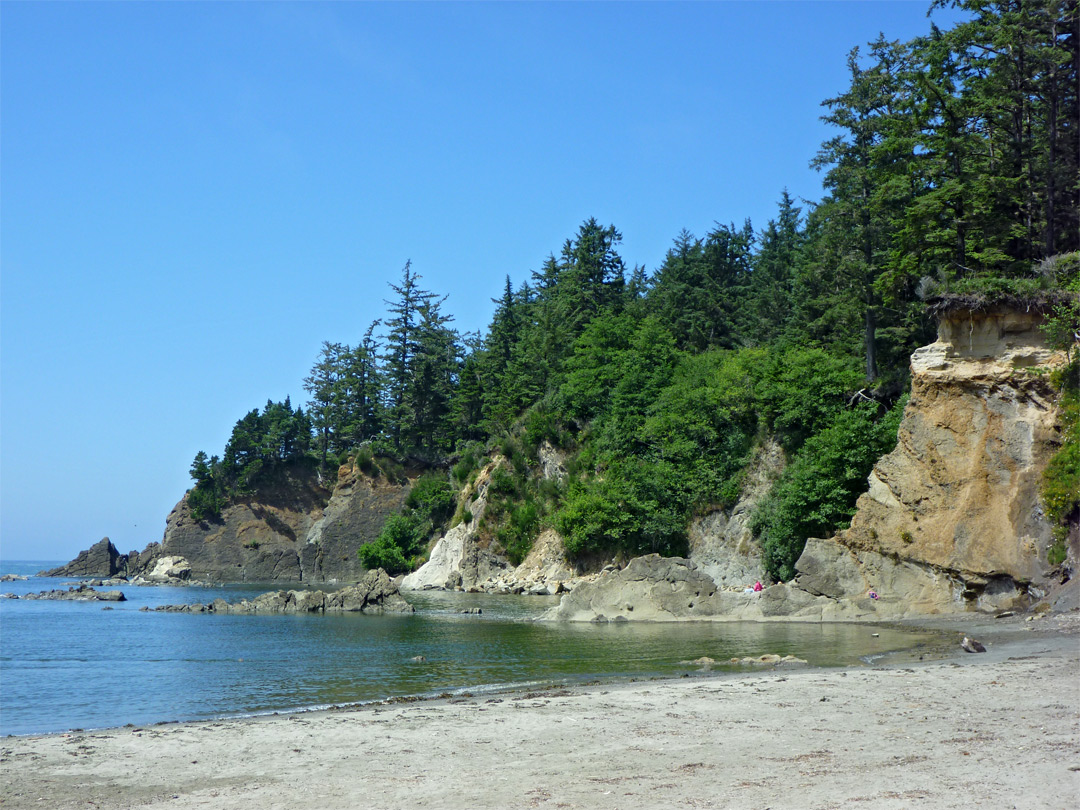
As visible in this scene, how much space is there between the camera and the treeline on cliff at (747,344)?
32.0m

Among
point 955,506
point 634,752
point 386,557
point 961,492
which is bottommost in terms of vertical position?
point 386,557

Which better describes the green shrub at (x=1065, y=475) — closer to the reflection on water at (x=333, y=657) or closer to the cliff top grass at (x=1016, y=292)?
the cliff top grass at (x=1016, y=292)

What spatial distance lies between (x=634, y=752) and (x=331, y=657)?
18.2 m

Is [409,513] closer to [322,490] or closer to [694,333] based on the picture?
[322,490]

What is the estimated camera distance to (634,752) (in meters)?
11.1

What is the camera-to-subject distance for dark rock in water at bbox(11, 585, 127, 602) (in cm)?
6539

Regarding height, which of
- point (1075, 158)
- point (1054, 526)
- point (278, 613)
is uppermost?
point (1075, 158)

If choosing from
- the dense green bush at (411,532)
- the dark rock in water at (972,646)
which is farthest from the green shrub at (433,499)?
the dark rock in water at (972,646)

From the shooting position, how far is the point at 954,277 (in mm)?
33125

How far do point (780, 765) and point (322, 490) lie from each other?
87.3m

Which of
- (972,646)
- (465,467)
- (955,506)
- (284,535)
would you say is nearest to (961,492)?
(955,506)

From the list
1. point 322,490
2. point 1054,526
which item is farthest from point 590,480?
point 322,490

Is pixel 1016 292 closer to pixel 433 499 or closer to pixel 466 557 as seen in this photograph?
Result: pixel 466 557

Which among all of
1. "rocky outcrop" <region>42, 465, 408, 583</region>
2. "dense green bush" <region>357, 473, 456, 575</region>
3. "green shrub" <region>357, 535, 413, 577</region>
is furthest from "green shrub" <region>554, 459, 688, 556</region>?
"rocky outcrop" <region>42, 465, 408, 583</region>
